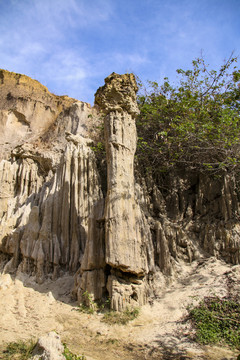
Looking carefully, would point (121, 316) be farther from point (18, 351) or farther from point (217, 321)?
point (18, 351)

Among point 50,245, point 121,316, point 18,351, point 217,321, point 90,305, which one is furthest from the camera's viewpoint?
point 50,245

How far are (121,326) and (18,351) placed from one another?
260 cm

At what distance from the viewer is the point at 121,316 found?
7.77 meters

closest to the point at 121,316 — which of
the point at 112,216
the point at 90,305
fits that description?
the point at 90,305

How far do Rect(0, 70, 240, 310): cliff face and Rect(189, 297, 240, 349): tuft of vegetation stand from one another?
1585 millimetres

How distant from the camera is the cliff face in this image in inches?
343

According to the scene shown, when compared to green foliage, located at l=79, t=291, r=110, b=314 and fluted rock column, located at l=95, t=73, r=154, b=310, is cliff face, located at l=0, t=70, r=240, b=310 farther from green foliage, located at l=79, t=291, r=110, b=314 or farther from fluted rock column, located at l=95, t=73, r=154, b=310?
green foliage, located at l=79, t=291, r=110, b=314

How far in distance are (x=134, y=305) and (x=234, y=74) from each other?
374 inches

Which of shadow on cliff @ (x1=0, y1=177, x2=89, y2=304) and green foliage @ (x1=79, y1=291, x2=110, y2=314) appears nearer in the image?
green foliage @ (x1=79, y1=291, x2=110, y2=314)

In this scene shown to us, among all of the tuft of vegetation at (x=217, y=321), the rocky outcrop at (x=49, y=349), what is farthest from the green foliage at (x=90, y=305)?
the rocky outcrop at (x=49, y=349)

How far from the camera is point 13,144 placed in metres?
16.6

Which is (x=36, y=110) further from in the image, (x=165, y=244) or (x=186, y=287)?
(x=186, y=287)

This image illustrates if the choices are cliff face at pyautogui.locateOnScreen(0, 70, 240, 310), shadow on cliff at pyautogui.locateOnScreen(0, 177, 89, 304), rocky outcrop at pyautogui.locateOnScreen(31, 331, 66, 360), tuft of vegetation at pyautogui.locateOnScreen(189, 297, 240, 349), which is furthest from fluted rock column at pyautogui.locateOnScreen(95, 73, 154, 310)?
rocky outcrop at pyautogui.locateOnScreen(31, 331, 66, 360)

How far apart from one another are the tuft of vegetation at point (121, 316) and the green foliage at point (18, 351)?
86.5 inches
